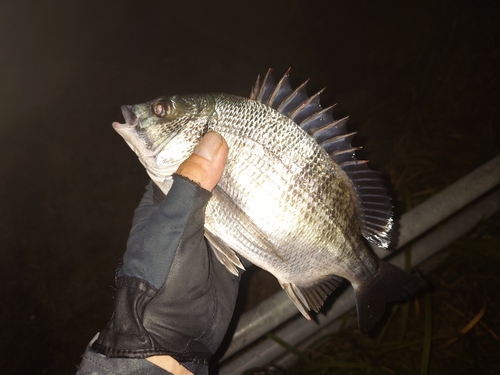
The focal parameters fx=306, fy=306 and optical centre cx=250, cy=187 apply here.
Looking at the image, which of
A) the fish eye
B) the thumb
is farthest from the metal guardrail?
the fish eye

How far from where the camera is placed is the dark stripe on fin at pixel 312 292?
172 centimetres

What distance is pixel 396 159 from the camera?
3541 millimetres

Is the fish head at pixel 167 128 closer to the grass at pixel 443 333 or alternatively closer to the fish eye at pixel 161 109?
the fish eye at pixel 161 109

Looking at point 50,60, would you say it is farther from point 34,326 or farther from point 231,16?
point 34,326

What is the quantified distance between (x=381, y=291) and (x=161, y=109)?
1.55 metres

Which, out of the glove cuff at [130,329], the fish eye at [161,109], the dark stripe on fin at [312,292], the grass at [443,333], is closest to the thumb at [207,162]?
the fish eye at [161,109]

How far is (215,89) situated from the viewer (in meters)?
4.50

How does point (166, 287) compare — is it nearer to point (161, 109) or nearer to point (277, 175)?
point (277, 175)

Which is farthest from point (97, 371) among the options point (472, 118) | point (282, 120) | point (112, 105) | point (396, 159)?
point (472, 118)

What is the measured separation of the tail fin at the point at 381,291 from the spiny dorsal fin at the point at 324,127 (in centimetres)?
33

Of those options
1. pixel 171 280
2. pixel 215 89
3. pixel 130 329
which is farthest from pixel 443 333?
pixel 215 89

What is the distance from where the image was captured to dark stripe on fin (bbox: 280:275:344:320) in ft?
5.65

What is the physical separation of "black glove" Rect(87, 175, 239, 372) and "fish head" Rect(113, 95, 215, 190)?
6.4 inches

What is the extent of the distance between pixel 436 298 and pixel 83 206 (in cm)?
397
